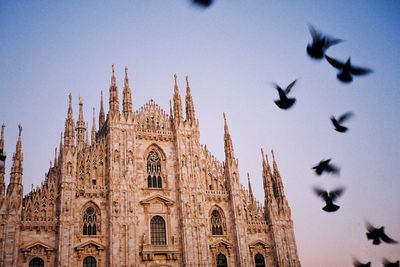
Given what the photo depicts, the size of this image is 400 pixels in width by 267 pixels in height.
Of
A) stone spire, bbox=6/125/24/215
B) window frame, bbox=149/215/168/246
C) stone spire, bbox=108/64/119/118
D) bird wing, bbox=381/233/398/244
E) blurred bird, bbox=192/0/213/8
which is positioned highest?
stone spire, bbox=108/64/119/118

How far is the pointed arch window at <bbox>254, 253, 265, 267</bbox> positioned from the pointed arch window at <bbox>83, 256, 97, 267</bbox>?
14.0 meters

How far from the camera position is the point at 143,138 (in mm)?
38750

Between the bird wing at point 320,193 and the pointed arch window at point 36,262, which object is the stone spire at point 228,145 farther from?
the bird wing at point 320,193

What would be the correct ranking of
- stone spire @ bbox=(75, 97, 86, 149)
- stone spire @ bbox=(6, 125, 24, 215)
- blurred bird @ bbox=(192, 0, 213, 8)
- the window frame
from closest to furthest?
blurred bird @ bbox=(192, 0, 213, 8) < stone spire @ bbox=(6, 125, 24, 215) < the window frame < stone spire @ bbox=(75, 97, 86, 149)

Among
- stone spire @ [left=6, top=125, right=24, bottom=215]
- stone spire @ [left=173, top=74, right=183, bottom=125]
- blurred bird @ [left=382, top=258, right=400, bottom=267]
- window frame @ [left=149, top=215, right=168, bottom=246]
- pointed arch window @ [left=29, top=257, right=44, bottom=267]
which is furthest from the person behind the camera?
stone spire @ [left=173, top=74, right=183, bottom=125]

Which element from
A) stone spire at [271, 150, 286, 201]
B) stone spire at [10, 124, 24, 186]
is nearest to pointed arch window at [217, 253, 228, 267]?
stone spire at [271, 150, 286, 201]

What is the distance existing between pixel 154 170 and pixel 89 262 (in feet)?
31.2

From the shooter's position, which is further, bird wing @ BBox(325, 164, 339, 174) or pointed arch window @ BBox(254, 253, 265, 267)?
pointed arch window @ BBox(254, 253, 265, 267)

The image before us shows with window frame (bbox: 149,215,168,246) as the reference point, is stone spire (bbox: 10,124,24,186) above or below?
→ above

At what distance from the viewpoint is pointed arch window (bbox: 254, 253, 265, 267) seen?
125ft

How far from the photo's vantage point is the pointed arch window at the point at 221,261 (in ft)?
121

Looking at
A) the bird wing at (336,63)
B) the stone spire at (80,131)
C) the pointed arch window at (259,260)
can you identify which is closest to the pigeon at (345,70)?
the bird wing at (336,63)

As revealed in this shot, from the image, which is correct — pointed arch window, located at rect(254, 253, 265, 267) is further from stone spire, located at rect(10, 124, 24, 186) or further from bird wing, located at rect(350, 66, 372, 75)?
bird wing, located at rect(350, 66, 372, 75)

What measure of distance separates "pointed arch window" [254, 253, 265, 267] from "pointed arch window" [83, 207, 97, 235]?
14.3 metres
